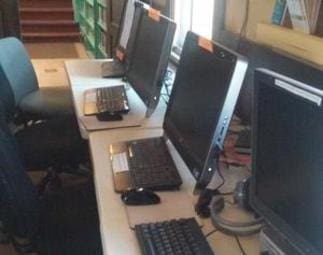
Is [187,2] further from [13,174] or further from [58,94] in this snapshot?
[13,174]

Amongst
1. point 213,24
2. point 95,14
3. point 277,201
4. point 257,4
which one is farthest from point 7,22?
point 277,201

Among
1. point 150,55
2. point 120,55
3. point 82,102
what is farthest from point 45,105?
point 150,55

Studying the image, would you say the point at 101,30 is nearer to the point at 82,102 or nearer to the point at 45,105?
the point at 45,105

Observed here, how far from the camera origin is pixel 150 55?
2064 mm

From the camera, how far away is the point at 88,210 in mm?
1771

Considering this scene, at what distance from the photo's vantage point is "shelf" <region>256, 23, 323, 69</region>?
1393 millimetres

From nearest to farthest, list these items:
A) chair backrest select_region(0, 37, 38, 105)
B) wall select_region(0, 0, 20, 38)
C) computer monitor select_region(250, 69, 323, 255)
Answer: computer monitor select_region(250, 69, 323, 255) < chair backrest select_region(0, 37, 38, 105) < wall select_region(0, 0, 20, 38)

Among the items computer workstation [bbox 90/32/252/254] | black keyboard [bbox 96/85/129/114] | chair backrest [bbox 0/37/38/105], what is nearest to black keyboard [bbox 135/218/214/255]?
computer workstation [bbox 90/32/252/254]

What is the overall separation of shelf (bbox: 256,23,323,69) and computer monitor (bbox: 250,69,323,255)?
1.19 feet

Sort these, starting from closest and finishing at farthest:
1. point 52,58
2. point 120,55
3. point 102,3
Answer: point 120,55, point 102,3, point 52,58

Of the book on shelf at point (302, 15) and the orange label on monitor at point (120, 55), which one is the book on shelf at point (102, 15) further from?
the book on shelf at point (302, 15)

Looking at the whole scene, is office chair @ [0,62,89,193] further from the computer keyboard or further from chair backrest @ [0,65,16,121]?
the computer keyboard

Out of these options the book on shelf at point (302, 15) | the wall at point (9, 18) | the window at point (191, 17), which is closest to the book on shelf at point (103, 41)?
the wall at point (9, 18)

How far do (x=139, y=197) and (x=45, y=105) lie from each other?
1.78 metres
